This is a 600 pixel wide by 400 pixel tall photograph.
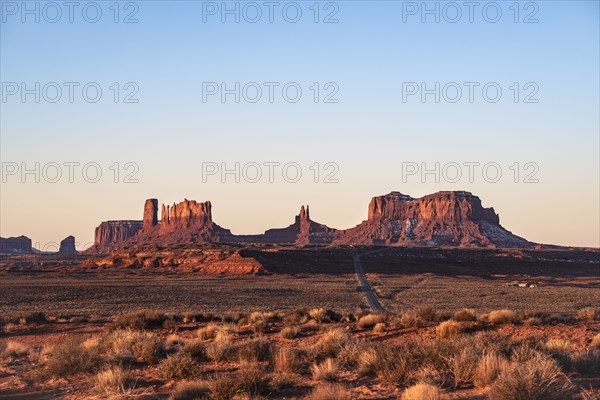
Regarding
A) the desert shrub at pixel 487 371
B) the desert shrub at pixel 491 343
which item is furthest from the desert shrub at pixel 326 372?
the desert shrub at pixel 491 343

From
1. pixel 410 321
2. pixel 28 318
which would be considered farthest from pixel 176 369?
pixel 28 318

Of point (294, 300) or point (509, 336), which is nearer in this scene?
point (509, 336)

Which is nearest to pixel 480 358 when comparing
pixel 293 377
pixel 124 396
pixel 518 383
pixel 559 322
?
pixel 518 383

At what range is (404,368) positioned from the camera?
11.5 meters

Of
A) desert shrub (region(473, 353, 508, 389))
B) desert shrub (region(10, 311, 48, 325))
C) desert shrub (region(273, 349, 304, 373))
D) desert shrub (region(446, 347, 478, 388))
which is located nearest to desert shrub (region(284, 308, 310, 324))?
desert shrub (region(273, 349, 304, 373))

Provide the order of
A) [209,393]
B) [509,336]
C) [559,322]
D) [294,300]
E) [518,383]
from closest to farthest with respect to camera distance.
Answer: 1. [518,383]
2. [209,393]
3. [509,336]
4. [559,322]
5. [294,300]

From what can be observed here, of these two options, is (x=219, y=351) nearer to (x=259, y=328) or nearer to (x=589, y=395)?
(x=259, y=328)

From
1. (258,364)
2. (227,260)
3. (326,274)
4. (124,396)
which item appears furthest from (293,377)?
(227,260)

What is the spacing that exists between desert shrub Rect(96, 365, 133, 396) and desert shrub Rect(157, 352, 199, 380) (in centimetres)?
70

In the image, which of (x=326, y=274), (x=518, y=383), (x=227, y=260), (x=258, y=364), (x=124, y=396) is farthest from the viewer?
(x=227, y=260)

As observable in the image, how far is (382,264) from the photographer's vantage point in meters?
101

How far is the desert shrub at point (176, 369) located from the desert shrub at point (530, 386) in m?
5.94

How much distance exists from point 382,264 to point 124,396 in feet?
299

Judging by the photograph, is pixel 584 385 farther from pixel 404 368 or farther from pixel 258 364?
pixel 258 364
